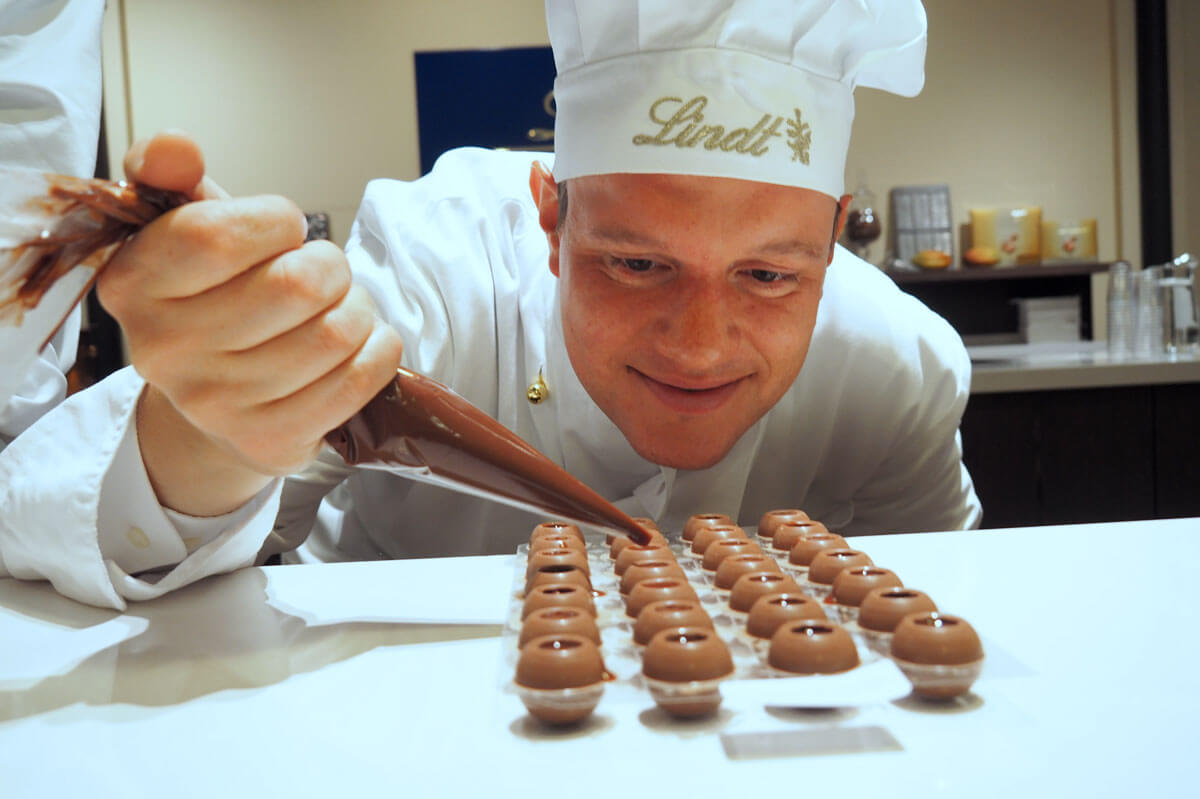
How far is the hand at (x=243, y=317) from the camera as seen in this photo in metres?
0.64

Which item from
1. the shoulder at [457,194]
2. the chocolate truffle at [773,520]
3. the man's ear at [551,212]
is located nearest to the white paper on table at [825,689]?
the chocolate truffle at [773,520]

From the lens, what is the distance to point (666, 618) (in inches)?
26.3

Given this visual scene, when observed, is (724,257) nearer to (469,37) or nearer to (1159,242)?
(469,37)

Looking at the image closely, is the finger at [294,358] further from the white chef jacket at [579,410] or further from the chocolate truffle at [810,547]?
the white chef jacket at [579,410]

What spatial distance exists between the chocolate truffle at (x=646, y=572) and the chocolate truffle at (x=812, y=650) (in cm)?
19

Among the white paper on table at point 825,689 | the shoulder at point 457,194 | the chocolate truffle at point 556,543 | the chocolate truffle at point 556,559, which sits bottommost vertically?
the chocolate truffle at point 556,543

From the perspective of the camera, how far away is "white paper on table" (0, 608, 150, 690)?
2.37ft

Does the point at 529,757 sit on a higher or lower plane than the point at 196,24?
lower

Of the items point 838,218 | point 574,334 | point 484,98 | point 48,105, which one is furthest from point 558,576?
point 484,98

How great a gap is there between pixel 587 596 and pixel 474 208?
1.07m

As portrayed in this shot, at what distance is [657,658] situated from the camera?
600 millimetres

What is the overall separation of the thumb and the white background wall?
439 cm

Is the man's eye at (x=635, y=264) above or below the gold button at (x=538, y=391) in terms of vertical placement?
above

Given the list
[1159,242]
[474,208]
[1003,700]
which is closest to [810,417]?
[474,208]
